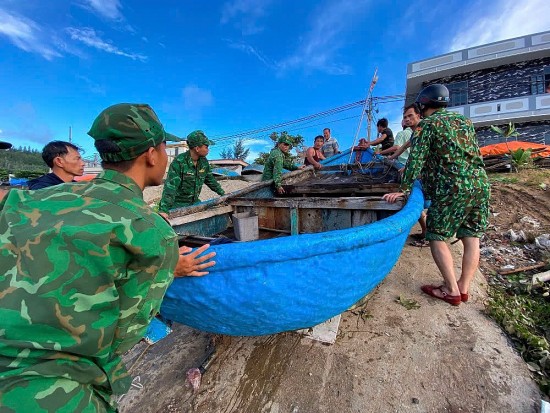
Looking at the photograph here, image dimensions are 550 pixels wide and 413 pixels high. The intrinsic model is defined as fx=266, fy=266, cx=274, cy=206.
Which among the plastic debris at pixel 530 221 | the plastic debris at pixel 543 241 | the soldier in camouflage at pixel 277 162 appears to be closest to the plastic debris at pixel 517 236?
the plastic debris at pixel 543 241

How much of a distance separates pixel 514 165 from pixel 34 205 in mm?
11056

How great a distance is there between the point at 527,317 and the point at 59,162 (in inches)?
168

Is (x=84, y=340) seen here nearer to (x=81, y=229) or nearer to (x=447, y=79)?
(x=81, y=229)

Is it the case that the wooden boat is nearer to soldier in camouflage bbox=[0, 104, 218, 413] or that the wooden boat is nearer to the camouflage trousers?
soldier in camouflage bbox=[0, 104, 218, 413]

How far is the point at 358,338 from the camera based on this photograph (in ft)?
6.68

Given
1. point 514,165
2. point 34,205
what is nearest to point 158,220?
point 34,205

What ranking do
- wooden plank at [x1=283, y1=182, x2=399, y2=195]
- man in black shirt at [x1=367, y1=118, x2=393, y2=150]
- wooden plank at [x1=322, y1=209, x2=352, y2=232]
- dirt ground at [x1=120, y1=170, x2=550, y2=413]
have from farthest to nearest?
man in black shirt at [x1=367, y1=118, x2=393, y2=150] → wooden plank at [x1=283, y1=182, x2=399, y2=195] → wooden plank at [x1=322, y1=209, x2=352, y2=232] → dirt ground at [x1=120, y1=170, x2=550, y2=413]

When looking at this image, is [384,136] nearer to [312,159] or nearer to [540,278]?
[312,159]

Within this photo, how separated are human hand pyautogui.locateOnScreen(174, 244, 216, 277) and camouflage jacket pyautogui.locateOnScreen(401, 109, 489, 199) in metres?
1.82

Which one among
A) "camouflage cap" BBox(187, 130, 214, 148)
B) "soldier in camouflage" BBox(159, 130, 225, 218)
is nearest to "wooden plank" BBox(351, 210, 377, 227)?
"soldier in camouflage" BBox(159, 130, 225, 218)

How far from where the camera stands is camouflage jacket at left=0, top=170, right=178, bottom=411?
28.7 inches

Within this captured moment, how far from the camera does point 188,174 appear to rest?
3.76 meters

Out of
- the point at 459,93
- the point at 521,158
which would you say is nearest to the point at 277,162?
the point at 521,158

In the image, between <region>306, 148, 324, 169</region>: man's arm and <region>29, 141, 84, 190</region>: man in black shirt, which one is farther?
<region>306, 148, 324, 169</region>: man's arm
